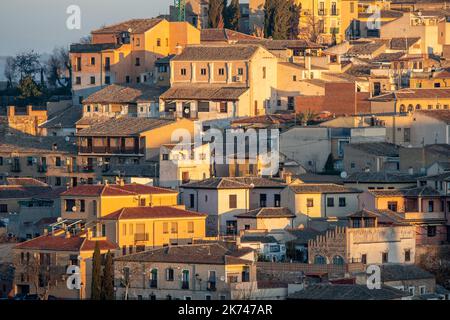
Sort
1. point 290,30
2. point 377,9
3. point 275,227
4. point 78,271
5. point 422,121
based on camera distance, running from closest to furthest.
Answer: point 78,271, point 275,227, point 422,121, point 290,30, point 377,9

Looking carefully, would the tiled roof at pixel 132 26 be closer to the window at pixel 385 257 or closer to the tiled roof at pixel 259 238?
the tiled roof at pixel 259 238

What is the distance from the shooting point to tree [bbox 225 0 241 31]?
5575 centimetres

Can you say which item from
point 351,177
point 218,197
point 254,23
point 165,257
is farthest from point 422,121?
point 254,23

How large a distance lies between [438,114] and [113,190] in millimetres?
10228

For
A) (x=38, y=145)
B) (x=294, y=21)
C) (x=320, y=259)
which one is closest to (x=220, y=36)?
(x=294, y=21)

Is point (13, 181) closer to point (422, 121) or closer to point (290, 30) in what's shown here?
point (422, 121)

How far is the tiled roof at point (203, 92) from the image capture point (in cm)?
4428

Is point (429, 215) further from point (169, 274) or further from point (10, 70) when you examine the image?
point (10, 70)

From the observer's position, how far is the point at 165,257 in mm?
29359

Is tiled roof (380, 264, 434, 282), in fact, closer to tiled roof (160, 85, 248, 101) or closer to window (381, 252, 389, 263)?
window (381, 252, 389, 263)

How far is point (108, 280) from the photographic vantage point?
28.6m

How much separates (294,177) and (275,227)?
11.8 feet

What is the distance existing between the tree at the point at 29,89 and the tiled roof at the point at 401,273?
78.6 ft

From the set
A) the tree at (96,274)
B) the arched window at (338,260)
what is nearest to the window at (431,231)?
the arched window at (338,260)
